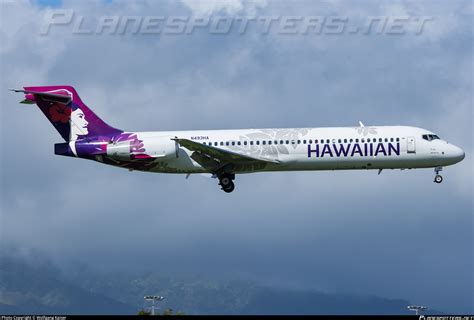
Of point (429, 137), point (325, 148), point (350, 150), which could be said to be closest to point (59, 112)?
point (325, 148)

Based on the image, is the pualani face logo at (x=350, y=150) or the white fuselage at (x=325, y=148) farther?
the white fuselage at (x=325, y=148)

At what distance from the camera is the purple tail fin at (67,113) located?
66062mm

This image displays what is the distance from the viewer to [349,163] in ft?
205

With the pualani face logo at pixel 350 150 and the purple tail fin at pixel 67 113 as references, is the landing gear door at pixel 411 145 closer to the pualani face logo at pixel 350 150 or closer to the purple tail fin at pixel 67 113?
the pualani face logo at pixel 350 150

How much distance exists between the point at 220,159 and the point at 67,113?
1136 cm

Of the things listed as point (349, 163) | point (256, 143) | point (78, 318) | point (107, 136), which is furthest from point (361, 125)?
point (78, 318)

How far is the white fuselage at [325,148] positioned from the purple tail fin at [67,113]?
3.97 metres

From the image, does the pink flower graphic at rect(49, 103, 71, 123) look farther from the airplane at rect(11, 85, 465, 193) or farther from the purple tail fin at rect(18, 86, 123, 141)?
the airplane at rect(11, 85, 465, 193)

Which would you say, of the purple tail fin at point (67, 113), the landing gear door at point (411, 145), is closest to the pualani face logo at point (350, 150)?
the landing gear door at point (411, 145)

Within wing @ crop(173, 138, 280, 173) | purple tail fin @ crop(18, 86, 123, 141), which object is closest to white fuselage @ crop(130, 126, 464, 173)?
wing @ crop(173, 138, 280, 173)

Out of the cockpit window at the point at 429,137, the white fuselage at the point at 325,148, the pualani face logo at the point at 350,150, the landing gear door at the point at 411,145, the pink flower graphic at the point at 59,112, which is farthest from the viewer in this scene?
the pink flower graphic at the point at 59,112

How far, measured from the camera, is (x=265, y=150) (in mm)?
62969

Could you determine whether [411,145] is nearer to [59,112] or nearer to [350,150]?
[350,150]

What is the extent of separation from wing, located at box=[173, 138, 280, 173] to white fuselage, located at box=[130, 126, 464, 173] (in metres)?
0.34
